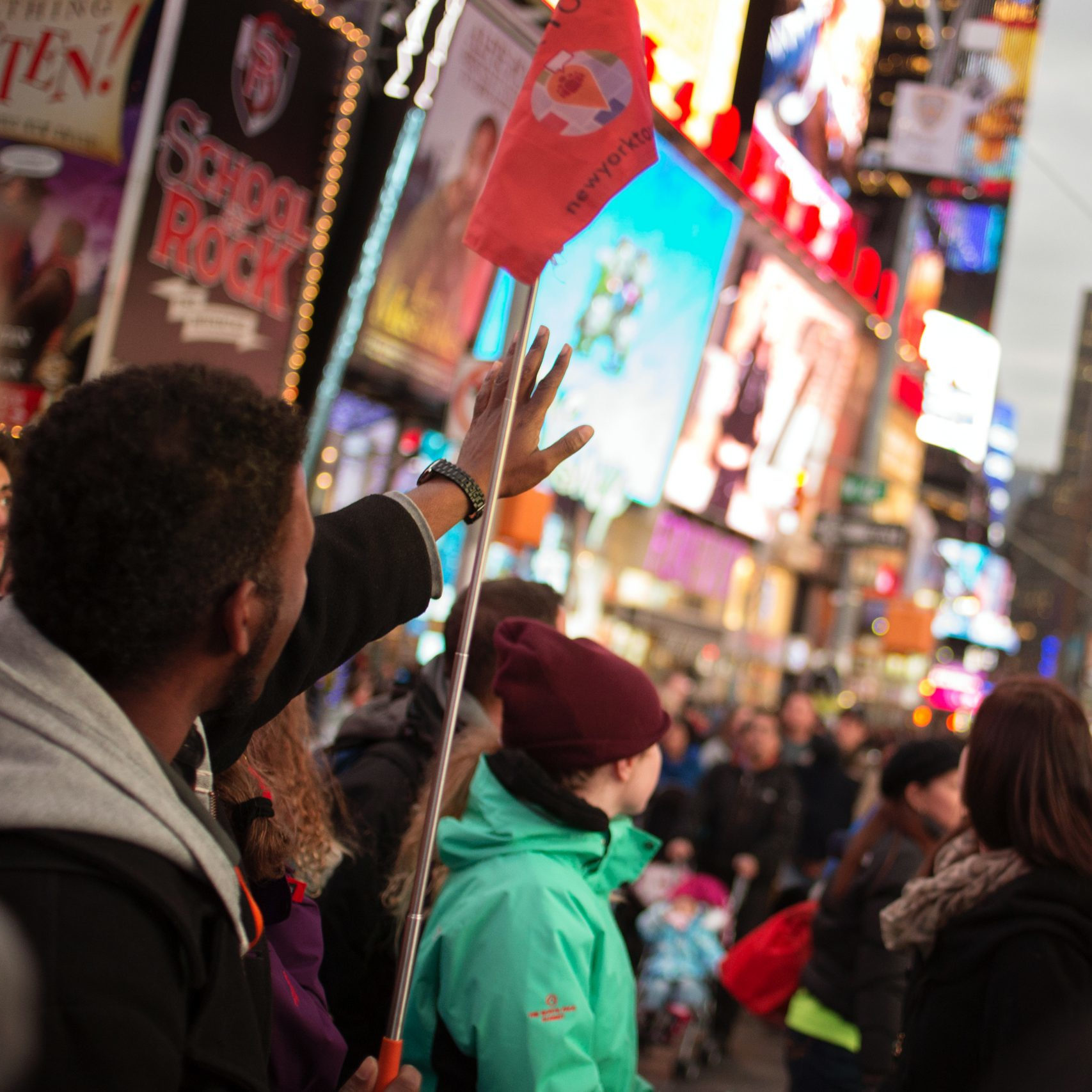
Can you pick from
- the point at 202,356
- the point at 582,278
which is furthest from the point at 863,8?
the point at 202,356

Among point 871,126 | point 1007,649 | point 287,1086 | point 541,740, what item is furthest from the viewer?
point 1007,649

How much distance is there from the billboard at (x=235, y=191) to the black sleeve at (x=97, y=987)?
29.1 ft

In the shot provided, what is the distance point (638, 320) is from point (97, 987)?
17179 mm

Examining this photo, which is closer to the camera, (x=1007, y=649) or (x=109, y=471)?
(x=109, y=471)

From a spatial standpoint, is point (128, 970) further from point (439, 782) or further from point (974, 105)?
point (974, 105)

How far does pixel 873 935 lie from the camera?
4.19 m

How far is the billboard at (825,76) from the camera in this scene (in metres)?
24.3

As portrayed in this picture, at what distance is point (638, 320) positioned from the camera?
17891 millimetres

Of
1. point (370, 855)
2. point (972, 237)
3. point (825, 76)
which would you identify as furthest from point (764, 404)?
point (972, 237)

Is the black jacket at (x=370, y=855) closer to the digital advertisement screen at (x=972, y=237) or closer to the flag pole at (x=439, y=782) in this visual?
the flag pole at (x=439, y=782)

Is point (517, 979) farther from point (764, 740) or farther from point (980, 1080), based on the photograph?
point (764, 740)

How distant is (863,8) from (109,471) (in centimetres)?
3068

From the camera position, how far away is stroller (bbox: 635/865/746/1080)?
24.1ft

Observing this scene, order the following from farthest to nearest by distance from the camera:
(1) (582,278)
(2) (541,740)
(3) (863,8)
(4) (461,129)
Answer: (3) (863,8) → (1) (582,278) → (4) (461,129) → (2) (541,740)
